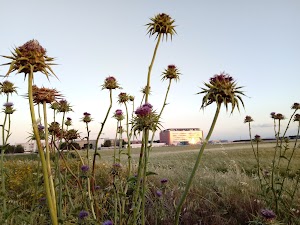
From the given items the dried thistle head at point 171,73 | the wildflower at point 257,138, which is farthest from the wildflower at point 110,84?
the wildflower at point 257,138

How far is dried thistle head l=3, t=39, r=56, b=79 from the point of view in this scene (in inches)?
90.1

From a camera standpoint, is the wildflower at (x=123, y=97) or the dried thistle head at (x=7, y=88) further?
the wildflower at (x=123, y=97)

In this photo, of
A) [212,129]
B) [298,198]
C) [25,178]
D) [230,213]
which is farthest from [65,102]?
[25,178]

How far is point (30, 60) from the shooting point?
2303 mm

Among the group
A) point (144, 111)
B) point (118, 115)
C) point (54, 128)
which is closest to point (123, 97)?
point (118, 115)

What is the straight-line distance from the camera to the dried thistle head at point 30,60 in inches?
90.1

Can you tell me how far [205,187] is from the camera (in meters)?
8.81

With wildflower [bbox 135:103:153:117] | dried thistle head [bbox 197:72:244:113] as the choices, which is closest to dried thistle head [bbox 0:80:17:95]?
wildflower [bbox 135:103:153:117]

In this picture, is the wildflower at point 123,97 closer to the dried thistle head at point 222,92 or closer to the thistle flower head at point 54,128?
the thistle flower head at point 54,128

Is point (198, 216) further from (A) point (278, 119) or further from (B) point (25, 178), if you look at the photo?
(B) point (25, 178)

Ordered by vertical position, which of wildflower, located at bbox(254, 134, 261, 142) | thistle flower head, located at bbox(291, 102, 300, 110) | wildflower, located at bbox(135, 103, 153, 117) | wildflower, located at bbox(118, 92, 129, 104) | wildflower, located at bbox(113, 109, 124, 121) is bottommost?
wildflower, located at bbox(254, 134, 261, 142)

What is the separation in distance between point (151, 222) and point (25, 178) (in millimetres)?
6530

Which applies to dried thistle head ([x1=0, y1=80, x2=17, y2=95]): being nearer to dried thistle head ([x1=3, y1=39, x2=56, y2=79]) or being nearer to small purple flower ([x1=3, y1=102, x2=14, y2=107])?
small purple flower ([x1=3, y1=102, x2=14, y2=107])

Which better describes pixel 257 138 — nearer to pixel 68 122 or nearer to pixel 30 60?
pixel 68 122
